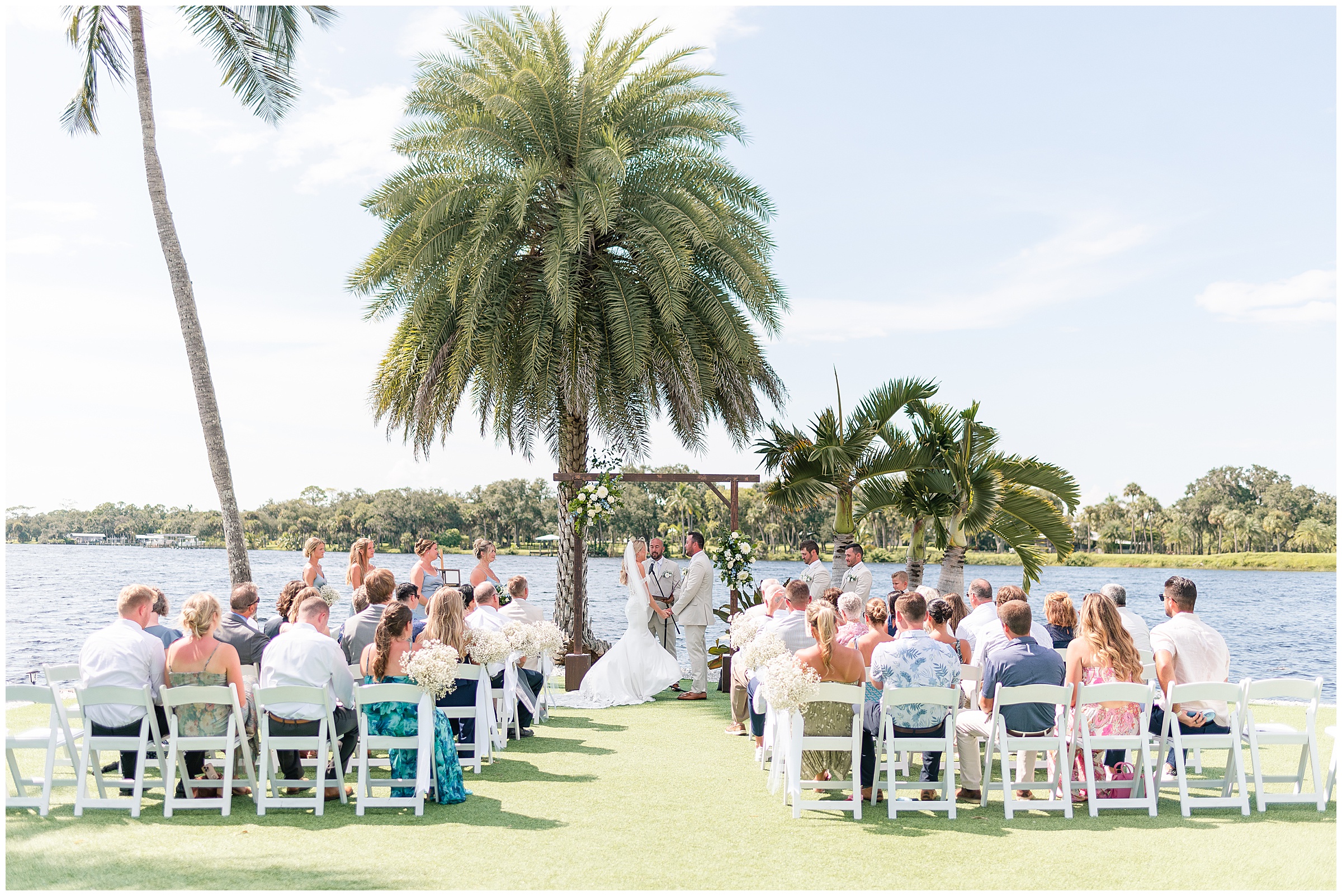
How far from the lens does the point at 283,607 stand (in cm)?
860

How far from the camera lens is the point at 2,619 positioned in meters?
6.86

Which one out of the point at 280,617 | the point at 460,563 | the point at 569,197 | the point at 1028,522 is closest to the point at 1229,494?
the point at 460,563

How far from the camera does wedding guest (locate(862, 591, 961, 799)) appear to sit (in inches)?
275

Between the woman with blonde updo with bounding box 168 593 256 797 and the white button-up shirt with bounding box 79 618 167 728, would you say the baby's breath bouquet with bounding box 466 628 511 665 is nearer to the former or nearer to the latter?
the woman with blonde updo with bounding box 168 593 256 797

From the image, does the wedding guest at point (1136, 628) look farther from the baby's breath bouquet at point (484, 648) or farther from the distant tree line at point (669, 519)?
the distant tree line at point (669, 519)

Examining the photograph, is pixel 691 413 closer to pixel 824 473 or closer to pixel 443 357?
pixel 824 473

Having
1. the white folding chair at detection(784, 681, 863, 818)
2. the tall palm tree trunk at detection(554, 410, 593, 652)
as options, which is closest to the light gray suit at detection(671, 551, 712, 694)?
the tall palm tree trunk at detection(554, 410, 593, 652)

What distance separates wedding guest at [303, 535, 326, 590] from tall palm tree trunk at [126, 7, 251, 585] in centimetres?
229

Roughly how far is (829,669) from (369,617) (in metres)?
4.15

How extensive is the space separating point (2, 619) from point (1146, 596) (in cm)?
8715

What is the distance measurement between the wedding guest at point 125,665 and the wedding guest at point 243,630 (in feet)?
2.09

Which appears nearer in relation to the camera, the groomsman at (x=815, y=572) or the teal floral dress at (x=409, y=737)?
the teal floral dress at (x=409, y=737)

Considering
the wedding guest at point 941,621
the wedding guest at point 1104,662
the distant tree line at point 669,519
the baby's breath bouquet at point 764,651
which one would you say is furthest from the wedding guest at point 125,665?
the distant tree line at point 669,519

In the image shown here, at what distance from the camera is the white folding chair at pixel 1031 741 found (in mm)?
6668
